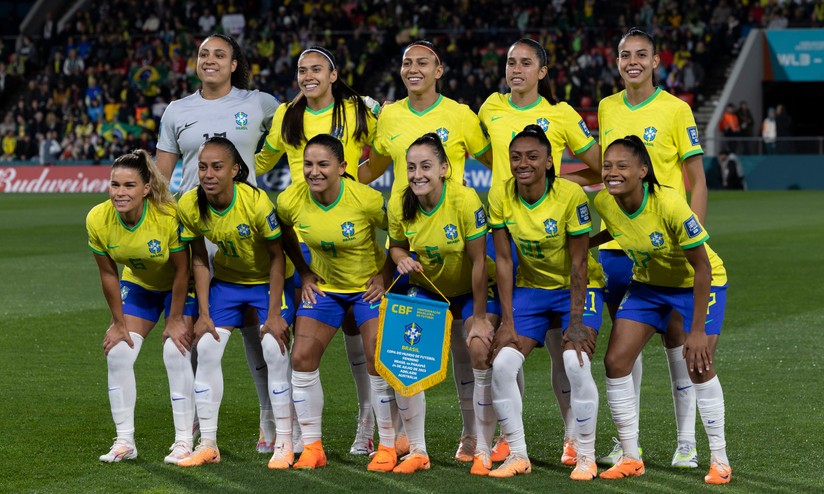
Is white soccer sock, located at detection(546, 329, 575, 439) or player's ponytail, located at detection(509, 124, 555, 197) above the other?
player's ponytail, located at detection(509, 124, 555, 197)

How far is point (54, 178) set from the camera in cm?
3048

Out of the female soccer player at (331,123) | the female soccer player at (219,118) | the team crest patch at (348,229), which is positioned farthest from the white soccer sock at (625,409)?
the female soccer player at (219,118)

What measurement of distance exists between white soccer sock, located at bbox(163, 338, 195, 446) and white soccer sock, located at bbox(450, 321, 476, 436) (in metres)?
1.43

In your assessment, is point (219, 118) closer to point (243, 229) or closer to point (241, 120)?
point (241, 120)

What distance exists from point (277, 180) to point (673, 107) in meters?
21.9

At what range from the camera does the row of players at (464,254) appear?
5945 millimetres

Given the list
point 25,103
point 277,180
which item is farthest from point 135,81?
point 277,180

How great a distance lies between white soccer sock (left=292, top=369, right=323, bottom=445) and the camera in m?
6.27

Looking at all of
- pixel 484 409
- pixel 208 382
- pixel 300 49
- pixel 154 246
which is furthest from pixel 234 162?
pixel 300 49

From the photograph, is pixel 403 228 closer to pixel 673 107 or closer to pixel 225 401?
pixel 673 107

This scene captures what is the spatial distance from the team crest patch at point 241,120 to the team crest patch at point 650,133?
2.28 meters

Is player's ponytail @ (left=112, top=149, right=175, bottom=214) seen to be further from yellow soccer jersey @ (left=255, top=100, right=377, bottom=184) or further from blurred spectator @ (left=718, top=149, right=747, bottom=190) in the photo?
blurred spectator @ (left=718, top=149, right=747, bottom=190)

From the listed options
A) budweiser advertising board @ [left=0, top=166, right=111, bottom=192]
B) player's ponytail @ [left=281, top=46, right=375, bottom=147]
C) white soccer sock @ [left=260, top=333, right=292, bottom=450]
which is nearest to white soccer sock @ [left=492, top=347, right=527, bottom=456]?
white soccer sock @ [left=260, top=333, right=292, bottom=450]

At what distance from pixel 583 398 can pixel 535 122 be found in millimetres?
1522
